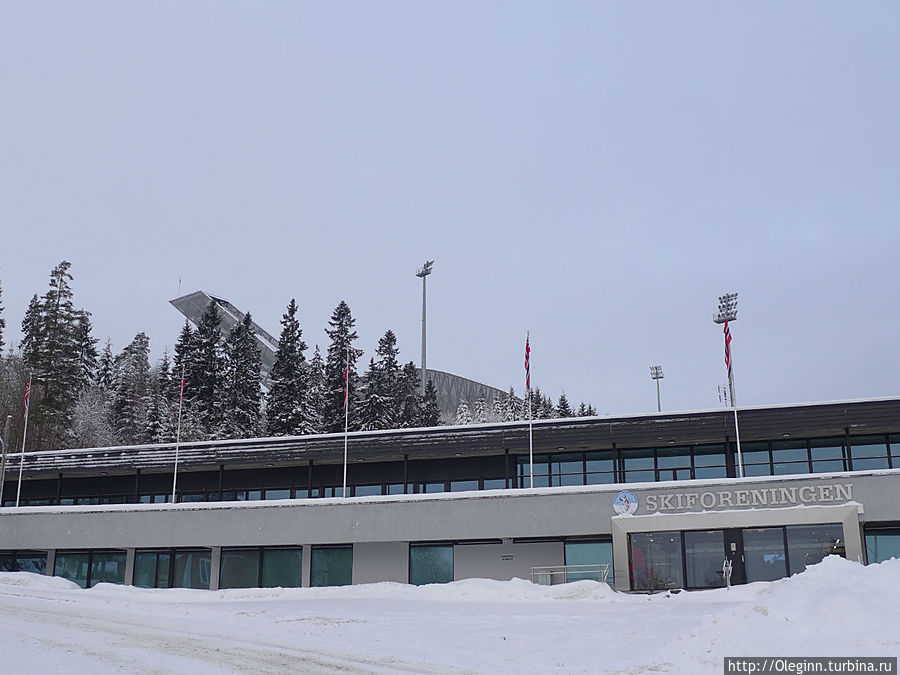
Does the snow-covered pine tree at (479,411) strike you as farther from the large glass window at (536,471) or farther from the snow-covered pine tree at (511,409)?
the large glass window at (536,471)

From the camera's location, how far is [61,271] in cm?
7719

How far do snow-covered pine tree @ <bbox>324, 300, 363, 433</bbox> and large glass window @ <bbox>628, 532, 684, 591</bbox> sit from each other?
3690 centimetres

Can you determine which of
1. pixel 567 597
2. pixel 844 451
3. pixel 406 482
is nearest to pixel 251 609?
pixel 567 597

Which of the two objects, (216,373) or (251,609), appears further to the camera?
(216,373)

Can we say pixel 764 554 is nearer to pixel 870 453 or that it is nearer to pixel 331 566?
pixel 870 453

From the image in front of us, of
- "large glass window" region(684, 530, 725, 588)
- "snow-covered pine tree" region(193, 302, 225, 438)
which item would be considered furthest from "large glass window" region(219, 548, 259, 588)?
"snow-covered pine tree" region(193, 302, 225, 438)

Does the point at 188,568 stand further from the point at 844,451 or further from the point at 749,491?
the point at 844,451

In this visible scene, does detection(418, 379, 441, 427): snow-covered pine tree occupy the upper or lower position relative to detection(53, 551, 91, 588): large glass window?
upper

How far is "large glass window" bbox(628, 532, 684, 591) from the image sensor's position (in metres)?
30.1

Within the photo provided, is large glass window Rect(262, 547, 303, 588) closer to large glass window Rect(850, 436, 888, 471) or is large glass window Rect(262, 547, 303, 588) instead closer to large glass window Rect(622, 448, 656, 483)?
large glass window Rect(622, 448, 656, 483)

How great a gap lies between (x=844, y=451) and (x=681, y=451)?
245 inches

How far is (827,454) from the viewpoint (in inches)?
1394

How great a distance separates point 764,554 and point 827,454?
25.3 ft

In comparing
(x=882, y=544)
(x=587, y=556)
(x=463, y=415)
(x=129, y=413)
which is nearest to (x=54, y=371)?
(x=129, y=413)
